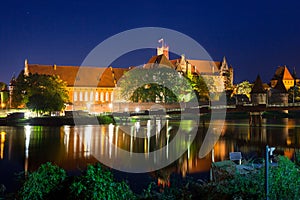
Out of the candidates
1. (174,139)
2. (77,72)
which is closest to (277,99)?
(77,72)

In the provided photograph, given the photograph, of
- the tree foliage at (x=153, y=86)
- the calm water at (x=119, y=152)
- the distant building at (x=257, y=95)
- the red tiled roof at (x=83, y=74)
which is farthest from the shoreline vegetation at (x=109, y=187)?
the red tiled roof at (x=83, y=74)

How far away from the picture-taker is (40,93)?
160 feet

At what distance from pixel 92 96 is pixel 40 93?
2698 cm

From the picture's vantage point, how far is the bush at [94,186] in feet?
15.8

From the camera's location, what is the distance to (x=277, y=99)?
7381 cm

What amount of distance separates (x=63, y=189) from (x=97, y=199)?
2.96ft

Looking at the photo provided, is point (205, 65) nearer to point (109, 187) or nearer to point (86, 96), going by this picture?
point (86, 96)

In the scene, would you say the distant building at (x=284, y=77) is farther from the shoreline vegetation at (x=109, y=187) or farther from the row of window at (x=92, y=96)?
the shoreline vegetation at (x=109, y=187)

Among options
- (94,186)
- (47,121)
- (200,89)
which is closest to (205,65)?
(200,89)

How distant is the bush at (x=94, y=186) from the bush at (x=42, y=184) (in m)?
0.65

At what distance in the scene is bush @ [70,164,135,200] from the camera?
482 cm

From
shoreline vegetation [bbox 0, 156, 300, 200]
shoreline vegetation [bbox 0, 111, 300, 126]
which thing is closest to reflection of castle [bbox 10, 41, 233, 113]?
shoreline vegetation [bbox 0, 111, 300, 126]

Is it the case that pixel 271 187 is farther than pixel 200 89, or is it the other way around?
pixel 200 89

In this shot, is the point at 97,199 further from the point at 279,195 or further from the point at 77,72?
the point at 77,72
